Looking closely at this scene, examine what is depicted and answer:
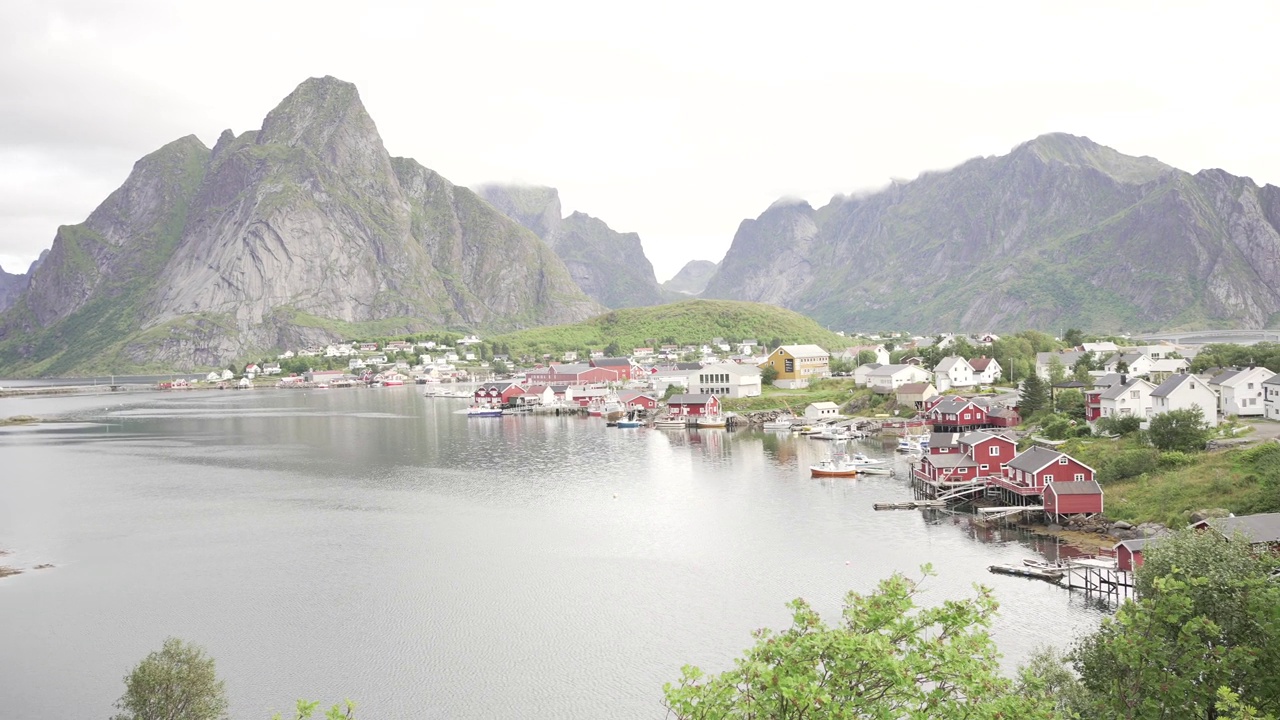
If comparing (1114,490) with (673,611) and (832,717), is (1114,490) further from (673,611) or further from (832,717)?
(832,717)

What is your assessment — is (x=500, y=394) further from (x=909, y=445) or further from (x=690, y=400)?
(x=909, y=445)

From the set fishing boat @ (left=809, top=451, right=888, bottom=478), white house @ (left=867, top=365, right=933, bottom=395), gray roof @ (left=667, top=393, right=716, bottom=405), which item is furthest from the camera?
gray roof @ (left=667, top=393, right=716, bottom=405)

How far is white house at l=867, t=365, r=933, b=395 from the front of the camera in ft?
219

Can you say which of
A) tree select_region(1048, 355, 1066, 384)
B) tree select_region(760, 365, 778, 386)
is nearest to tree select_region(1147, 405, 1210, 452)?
tree select_region(1048, 355, 1066, 384)

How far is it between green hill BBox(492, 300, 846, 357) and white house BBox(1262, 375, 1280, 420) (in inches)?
3469

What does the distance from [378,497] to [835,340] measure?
10795cm

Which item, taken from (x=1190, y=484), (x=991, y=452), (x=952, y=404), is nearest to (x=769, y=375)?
(x=952, y=404)

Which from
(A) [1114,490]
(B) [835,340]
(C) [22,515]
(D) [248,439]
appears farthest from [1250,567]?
(B) [835,340]

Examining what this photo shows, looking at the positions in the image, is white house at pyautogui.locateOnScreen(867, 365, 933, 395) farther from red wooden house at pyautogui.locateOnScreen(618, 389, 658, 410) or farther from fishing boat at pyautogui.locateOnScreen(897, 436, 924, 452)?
red wooden house at pyautogui.locateOnScreen(618, 389, 658, 410)

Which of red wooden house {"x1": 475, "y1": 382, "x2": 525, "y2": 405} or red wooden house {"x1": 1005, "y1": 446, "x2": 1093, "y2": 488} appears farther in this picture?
red wooden house {"x1": 475, "y1": 382, "x2": 525, "y2": 405}

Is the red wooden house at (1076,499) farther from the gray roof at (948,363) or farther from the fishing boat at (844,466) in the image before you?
the gray roof at (948,363)

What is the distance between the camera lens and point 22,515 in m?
39.4

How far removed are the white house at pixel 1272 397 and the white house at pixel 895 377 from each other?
2527cm

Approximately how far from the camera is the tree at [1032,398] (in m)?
49.7
